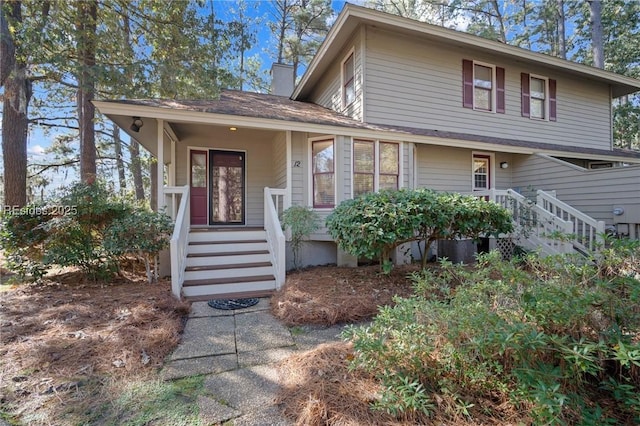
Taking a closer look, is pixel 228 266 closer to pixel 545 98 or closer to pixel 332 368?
pixel 332 368

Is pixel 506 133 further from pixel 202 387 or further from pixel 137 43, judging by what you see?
pixel 137 43

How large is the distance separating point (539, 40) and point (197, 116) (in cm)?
2107

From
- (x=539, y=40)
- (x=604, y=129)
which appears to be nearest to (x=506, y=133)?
(x=604, y=129)

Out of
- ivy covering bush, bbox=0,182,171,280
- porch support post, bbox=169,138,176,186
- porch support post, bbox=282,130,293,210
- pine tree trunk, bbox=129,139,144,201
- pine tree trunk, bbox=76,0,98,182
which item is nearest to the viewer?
ivy covering bush, bbox=0,182,171,280

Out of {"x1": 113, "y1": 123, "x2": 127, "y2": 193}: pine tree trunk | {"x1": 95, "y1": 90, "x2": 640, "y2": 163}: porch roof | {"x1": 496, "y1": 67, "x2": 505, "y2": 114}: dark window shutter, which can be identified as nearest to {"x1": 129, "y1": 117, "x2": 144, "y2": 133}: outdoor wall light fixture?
{"x1": 95, "y1": 90, "x2": 640, "y2": 163}: porch roof

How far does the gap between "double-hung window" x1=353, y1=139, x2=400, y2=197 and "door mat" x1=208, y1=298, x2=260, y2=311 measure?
137 inches

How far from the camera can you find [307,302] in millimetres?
4102

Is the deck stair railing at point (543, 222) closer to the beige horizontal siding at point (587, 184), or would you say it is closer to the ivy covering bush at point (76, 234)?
the beige horizontal siding at point (587, 184)

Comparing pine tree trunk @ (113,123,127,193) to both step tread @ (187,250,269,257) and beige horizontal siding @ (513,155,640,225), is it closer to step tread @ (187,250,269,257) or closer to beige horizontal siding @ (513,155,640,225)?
step tread @ (187,250,269,257)

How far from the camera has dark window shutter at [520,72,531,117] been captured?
8953 millimetres

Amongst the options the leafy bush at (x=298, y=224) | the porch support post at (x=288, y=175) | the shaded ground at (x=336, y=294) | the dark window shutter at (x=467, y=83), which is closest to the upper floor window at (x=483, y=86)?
the dark window shutter at (x=467, y=83)

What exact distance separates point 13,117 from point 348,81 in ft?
29.5

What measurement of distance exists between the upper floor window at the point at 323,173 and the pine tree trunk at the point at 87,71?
592cm

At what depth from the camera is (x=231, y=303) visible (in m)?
4.48
